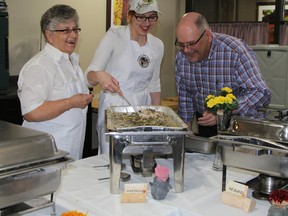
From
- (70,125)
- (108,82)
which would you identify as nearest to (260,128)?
(108,82)

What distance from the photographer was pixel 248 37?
458cm

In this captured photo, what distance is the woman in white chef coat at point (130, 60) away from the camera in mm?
2418

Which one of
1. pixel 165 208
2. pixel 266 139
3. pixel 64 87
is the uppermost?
pixel 64 87

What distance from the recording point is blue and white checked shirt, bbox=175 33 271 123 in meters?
2.21

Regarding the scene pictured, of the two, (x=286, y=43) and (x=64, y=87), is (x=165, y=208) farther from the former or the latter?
(x=286, y=43)

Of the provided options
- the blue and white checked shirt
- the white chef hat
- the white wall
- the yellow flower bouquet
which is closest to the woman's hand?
the yellow flower bouquet

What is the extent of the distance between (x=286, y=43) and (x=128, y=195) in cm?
346

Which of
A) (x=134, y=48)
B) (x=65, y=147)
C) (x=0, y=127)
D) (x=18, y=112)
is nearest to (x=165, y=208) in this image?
(x=0, y=127)

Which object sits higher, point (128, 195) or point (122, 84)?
point (122, 84)

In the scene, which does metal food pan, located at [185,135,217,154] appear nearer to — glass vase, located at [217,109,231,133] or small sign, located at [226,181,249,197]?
glass vase, located at [217,109,231,133]

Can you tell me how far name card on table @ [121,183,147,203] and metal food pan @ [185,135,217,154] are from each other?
0.55 metres

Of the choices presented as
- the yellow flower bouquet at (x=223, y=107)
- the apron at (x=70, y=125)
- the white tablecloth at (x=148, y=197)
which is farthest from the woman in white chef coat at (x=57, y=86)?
the yellow flower bouquet at (x=223, y=107)

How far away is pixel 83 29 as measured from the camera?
13.2ft

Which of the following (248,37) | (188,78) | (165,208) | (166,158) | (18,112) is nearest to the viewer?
(165,208)
